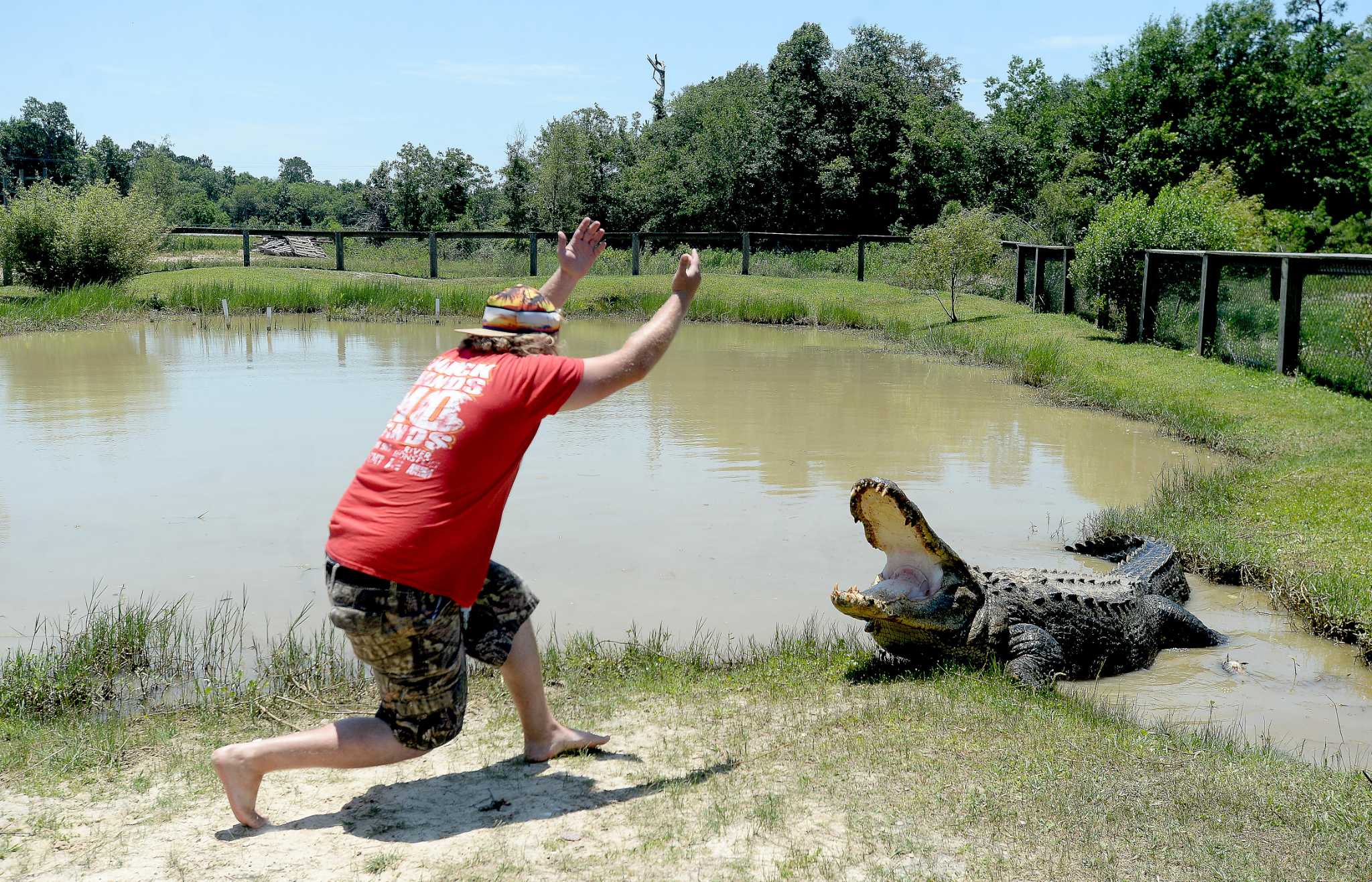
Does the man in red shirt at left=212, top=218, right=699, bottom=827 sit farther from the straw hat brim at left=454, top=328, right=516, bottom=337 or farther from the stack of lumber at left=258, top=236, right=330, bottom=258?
the stack of lumber at left=258, top=236, right=330, bottom=258

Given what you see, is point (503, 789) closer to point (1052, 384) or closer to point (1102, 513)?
point (1102, 513)

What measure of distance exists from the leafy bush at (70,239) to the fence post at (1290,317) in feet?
72.4

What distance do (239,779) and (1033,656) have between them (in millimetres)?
3492

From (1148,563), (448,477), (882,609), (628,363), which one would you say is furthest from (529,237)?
(448,477)

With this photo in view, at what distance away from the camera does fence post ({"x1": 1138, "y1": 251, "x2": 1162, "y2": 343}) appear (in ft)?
56.4

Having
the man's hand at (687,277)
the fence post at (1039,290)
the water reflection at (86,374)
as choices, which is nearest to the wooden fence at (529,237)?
the fence post at (1039,290)

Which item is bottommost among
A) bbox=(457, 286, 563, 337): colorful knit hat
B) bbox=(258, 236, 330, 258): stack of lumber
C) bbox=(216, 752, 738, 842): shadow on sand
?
bbox=(216, 752, 738, 842): shadow on sand

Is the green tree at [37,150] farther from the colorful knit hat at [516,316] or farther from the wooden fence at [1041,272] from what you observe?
the colorful knit hat at [516,316]

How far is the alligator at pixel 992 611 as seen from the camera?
203 inches

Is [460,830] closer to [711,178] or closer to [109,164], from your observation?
[711,178]

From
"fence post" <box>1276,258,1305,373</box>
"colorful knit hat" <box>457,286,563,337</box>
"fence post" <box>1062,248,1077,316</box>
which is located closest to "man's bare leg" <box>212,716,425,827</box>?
"colorful knit hat" <box>457,286,563,337</box>

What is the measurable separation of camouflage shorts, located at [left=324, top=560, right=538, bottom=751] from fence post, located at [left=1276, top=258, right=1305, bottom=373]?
12731 millimetres

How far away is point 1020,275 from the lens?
24031 millimetres

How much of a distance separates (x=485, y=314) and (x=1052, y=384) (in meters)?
12.5
